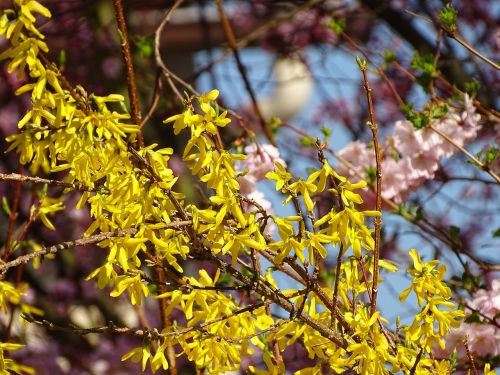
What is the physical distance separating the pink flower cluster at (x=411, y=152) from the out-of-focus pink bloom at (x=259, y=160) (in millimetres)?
261

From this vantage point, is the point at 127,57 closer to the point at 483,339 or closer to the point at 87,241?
the point at 87,241

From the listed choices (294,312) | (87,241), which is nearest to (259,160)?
(294,312)

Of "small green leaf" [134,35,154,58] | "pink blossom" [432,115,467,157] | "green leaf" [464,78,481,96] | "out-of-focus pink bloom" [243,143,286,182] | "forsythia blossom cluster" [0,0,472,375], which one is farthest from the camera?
"small green leaf" [134,35,154,58]

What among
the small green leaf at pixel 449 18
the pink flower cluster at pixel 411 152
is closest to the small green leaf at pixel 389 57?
the pink flower cluster at pixel 411 152

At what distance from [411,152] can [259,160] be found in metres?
0.51

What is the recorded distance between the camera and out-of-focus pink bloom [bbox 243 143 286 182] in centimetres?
291

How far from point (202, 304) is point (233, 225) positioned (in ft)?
0.65

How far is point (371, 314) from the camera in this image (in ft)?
5.99

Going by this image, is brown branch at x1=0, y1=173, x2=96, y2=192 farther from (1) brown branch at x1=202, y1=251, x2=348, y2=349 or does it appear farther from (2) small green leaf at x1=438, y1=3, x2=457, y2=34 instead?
(2) small green leaf at x1=438, y1=3, x2=457, y2=34

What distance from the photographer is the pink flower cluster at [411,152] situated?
119 inches

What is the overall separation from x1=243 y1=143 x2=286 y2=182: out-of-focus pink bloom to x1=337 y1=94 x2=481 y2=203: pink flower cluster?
261 mm

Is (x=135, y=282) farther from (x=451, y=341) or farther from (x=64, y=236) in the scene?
(x=64, y=236)

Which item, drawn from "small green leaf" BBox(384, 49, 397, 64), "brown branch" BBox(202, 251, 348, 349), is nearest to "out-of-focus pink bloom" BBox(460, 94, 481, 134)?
"small green leaf" BBox(384, 49, 397, 64)

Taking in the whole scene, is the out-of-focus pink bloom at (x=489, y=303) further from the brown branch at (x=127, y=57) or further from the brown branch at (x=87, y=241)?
the brown branch at (x=87, y=241)
